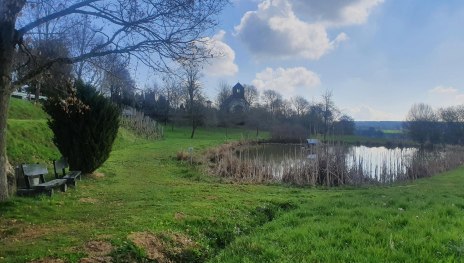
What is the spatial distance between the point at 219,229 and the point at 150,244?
187cm

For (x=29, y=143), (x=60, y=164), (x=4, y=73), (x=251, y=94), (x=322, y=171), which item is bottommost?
(x=322, y=171)

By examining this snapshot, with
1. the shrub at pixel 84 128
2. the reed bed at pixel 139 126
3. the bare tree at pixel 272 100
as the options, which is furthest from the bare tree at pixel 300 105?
the shrub at pixel 84 128

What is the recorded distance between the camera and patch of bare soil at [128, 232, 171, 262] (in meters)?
6.04

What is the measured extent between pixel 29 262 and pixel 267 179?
42.1ft

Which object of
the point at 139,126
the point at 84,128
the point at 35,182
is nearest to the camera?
the point at 35,182

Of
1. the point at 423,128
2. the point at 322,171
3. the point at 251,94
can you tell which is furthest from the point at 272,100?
the point at 322,171

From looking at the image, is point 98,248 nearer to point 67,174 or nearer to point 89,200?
point 89,200

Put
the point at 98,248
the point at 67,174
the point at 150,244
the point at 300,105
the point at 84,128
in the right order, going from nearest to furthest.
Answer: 1. the point at 98,248
2. the point at 150,244
3. the point at 67,174
4. the point at 84,128
5. the point at 300,105

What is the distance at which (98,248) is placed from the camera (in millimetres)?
5727

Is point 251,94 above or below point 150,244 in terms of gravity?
above

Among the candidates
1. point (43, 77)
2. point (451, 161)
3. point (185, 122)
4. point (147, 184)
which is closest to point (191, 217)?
point (43, 77)

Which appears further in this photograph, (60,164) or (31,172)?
(60,164)

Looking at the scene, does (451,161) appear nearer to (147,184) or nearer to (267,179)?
(267,179)

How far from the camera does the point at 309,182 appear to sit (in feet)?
55.4
